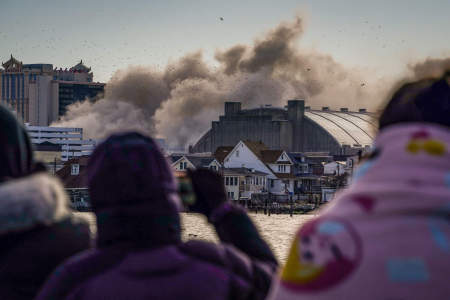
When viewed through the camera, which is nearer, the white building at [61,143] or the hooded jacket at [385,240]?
the hooded jacket at [385,240]

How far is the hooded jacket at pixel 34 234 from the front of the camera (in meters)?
2.65

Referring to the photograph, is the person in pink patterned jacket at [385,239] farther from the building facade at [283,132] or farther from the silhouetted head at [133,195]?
the building facade at [283,132]

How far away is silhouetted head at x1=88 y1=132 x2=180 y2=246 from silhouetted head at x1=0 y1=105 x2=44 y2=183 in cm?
37

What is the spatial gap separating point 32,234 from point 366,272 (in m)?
1.32

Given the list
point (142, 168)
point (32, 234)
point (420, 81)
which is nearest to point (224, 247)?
point (142, 168)

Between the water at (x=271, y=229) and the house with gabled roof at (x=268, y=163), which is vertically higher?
the house with gabled roof at (x=268, y=163)

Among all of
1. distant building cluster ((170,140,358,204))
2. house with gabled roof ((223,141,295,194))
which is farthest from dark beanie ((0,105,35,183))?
house with gabled roof ((223,141,295,194))

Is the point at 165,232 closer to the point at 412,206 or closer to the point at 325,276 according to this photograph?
the point at 325,276

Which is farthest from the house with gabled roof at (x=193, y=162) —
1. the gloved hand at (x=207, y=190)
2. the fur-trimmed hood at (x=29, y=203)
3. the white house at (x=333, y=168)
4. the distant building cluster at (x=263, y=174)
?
the fur-trimmed hood at (x=29, y=203)

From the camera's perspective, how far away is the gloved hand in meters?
3.05

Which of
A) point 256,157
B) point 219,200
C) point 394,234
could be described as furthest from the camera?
point 256,157

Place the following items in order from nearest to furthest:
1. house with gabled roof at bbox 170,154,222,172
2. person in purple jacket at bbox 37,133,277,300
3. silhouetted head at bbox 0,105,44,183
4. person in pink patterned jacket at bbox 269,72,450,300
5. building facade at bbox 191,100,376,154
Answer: person in pink patterned jacket at bbox 269,72,450,300 → person in purple jacket at bbox 37,133,277,300 → silhouetted head at bbox 0,105,44,183 → house with gabled roof at bbox 170,154,222,172 → building facade at bbox 191,100,376,154

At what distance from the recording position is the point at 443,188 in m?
1.99

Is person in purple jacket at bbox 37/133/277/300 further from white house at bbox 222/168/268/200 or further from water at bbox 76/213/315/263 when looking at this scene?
white house at bbox 222/168/268/200
